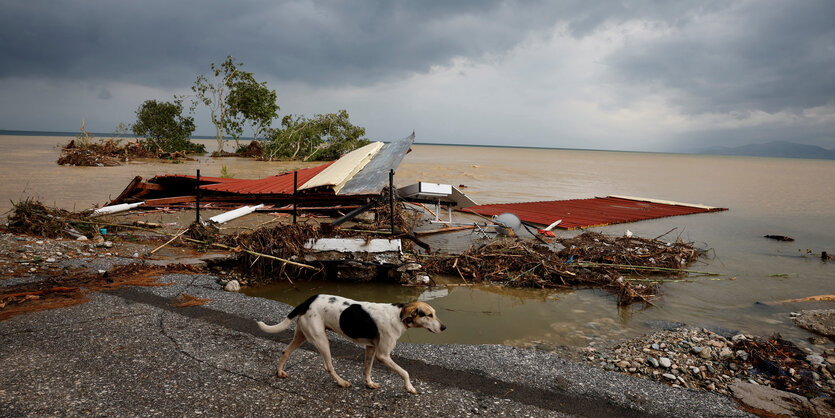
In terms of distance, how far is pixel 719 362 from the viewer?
453cm

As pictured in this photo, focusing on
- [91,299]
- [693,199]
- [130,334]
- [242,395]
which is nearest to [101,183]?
[91,299]

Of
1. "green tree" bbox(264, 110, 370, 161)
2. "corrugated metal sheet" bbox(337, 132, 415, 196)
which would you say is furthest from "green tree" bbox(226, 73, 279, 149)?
"corrugated metal sheet" bbox(337, 132, 415, 196)

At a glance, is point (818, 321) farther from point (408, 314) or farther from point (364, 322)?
point (364, 322)

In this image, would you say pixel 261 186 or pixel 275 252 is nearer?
pixel 275 252

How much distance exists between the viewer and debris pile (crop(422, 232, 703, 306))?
720 cm

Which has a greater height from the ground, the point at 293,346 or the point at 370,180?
the point at 370,180

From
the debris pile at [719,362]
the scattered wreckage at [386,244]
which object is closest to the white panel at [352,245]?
the scattered wreckage at [386,244]

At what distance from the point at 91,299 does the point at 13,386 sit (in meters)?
2.20

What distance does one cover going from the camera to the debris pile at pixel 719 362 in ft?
13.7

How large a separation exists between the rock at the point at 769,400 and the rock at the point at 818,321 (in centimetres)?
232

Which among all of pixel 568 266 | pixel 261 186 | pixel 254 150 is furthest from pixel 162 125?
pixel 568 266

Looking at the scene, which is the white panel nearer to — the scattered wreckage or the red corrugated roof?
the scattered wreckage

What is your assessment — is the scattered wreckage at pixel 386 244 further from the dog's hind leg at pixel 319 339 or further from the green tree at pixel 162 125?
the green tree at pixel 162 125

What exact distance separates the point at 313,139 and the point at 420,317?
34.4 meters
